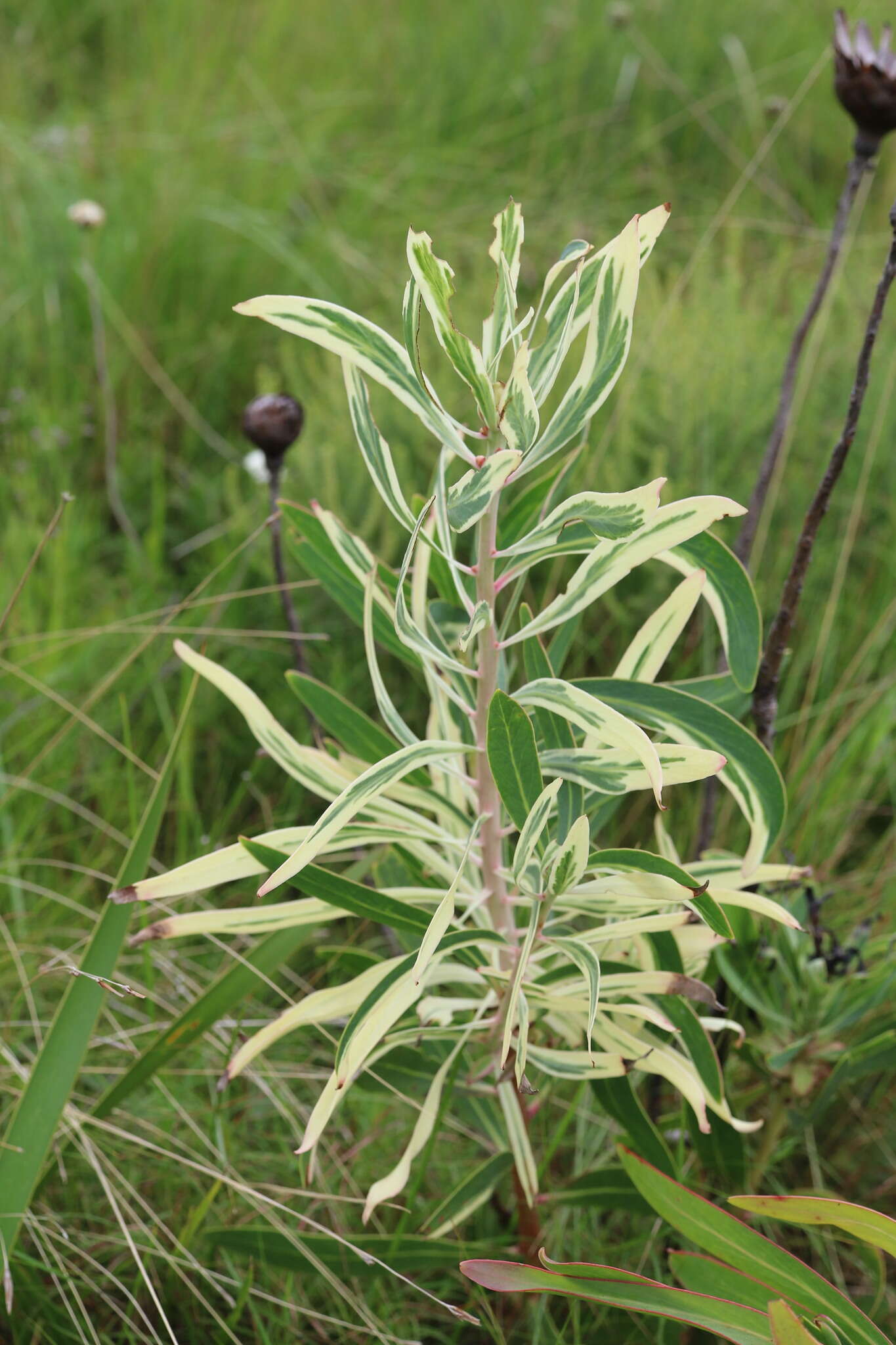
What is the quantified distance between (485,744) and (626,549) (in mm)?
161

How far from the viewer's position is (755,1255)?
2.58 feet

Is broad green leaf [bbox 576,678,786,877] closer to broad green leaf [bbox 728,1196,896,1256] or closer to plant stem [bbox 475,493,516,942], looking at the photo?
plant stem [bbox 475,493,516,942]

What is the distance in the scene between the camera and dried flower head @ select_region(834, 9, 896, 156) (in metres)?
1.01

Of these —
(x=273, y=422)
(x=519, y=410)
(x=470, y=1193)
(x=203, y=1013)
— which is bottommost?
(x=470, y=1193)

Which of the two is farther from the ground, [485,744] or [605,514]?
[605,514]

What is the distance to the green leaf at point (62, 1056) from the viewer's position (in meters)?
0.87

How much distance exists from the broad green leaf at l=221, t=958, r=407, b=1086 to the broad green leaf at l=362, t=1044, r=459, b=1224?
0.30 feet

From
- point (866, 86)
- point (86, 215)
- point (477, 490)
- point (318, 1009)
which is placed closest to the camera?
point (477, 490)

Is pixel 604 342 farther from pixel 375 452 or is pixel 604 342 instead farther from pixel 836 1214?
pixel 836 1214

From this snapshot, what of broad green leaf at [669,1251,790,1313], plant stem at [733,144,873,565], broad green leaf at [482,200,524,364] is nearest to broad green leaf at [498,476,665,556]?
broad green leaf at [482,200,524,364]

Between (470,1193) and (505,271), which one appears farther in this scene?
(470,1193)

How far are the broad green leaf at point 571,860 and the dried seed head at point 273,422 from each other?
0.49m

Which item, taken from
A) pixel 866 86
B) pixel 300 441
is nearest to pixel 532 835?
pixel 866 86

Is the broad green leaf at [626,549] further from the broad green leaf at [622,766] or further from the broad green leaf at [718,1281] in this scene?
the broad green leaf at [718,1281]
